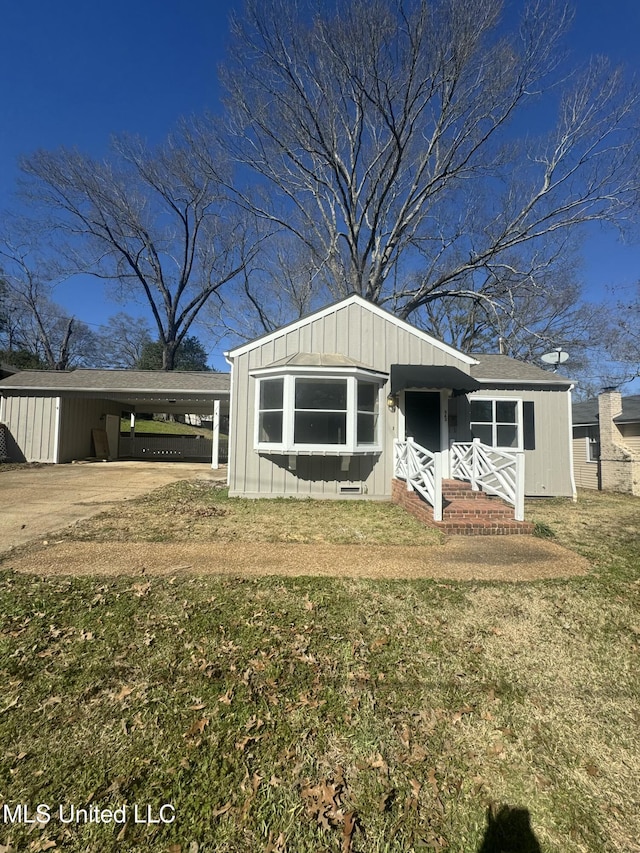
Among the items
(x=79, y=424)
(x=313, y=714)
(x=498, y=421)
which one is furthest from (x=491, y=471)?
(x=79, y=424)

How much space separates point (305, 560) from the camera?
4652 mm

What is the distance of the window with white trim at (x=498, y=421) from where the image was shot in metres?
10.2

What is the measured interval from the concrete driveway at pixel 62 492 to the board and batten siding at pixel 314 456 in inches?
106

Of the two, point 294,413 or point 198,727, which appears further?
point 294,413

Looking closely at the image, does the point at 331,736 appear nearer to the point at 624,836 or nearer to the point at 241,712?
the point at 241,712

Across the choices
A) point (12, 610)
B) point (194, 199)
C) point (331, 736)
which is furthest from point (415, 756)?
point (194, 199)

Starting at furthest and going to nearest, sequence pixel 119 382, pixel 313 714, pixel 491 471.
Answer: pixel 119 382, pixel 491 471, pixel 313 714

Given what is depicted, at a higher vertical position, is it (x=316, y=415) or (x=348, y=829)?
(x=316, y=415)

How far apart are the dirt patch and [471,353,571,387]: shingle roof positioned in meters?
5.95

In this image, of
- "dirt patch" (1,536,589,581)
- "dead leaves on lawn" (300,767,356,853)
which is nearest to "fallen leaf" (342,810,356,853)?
"dead leaves on lawn" (300,767,356,853)

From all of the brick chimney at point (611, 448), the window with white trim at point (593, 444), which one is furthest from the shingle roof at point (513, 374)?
the window with white trim at point (593, 444)

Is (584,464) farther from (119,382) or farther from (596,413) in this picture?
(119,382)

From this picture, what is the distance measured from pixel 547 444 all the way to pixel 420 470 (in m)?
5.36

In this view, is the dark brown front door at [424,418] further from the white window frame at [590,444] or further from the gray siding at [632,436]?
the white window frame at [590,444]
